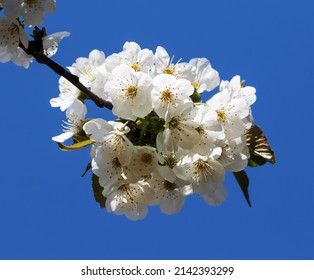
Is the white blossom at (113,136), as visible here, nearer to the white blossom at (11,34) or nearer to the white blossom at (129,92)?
the white blossom at (129,92)

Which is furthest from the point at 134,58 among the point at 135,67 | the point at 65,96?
the point at 65,96

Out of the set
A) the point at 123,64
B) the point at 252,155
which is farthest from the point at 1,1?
the point at 252,155

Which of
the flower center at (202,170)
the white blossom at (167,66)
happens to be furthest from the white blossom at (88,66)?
the flower center at (202,170)

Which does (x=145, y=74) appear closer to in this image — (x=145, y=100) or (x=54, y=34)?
(x=145, y=100)

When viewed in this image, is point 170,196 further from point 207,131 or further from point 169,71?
point 169,71

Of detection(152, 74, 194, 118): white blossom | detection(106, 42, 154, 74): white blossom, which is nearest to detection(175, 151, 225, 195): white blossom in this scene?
detection(152, 74, 194, 118): white blossom

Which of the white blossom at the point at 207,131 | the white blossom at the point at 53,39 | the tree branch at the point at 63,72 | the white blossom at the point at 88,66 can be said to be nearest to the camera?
the tree branch at the point at 63,72
